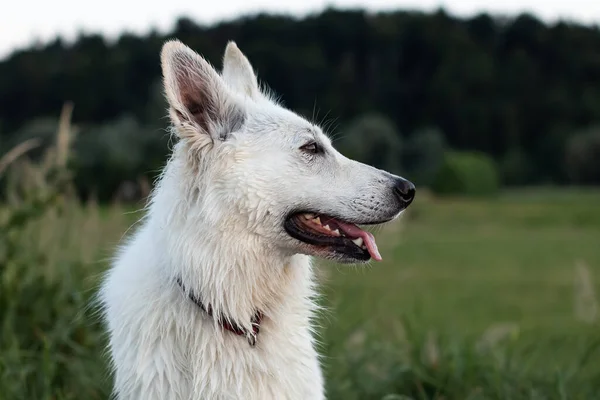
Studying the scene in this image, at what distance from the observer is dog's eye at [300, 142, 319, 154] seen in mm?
3223

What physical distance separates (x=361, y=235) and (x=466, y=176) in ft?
133

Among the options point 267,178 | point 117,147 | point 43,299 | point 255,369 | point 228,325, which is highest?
point 267,178

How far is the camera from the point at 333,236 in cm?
312

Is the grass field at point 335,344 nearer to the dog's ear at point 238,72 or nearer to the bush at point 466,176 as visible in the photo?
the dog's ear at point 238,72

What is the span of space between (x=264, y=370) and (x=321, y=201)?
0.77m

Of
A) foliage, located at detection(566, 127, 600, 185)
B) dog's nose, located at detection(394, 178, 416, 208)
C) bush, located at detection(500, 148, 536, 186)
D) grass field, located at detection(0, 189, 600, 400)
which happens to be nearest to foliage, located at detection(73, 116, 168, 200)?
grass field, located at detection(0, 189, 600, 400)

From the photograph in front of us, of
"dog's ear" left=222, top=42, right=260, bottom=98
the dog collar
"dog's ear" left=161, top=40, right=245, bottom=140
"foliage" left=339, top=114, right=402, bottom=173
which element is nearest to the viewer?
"dog's ear" left=161, top=40, right=245, bottom=140

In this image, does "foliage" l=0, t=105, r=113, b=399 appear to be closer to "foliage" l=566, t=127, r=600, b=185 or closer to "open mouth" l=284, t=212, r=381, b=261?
"open mouth" l=284, t=212, r=381, b=261

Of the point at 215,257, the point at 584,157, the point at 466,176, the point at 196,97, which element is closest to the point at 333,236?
the point at 215,257

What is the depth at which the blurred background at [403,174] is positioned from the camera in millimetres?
4504

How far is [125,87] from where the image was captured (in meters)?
30.9

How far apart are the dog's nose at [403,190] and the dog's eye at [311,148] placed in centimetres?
39

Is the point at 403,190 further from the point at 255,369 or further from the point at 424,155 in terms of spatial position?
the point at 424,155

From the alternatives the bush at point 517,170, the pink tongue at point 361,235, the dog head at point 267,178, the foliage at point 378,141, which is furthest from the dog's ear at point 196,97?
the bush at point 517,170
